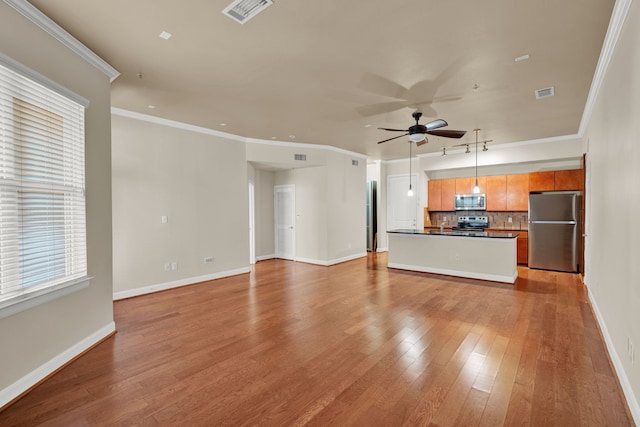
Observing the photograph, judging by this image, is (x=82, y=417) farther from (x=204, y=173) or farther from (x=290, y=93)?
(x=204, y=173)

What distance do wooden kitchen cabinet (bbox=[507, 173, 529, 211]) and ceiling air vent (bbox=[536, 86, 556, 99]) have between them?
3.58 metres

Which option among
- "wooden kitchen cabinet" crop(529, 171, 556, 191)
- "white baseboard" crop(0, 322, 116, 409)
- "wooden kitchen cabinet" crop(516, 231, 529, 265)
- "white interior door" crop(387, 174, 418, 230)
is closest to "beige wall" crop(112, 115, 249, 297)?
"white baseboard" crop(0, 322, 116, 409)

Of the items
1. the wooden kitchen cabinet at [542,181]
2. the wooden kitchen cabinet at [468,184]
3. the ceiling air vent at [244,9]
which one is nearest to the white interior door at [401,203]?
the wooden kitchen cabinet at [468,184]

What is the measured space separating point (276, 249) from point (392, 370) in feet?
20.4

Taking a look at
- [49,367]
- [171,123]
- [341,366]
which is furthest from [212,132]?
[341,366]

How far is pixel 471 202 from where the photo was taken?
7.87m

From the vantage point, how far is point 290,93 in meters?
4.06

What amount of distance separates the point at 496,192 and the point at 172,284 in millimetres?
7494

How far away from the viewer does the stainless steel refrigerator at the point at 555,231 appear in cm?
632

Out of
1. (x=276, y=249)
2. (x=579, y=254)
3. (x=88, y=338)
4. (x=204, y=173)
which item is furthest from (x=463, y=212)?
(x=88, y=338)

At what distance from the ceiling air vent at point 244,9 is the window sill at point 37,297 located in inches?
104

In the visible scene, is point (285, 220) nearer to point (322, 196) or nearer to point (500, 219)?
point (322, 196)

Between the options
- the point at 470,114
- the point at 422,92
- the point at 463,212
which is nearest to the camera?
the point at 422,92

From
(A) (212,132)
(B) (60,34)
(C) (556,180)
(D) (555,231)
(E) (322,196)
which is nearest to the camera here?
(B) (60,34)
